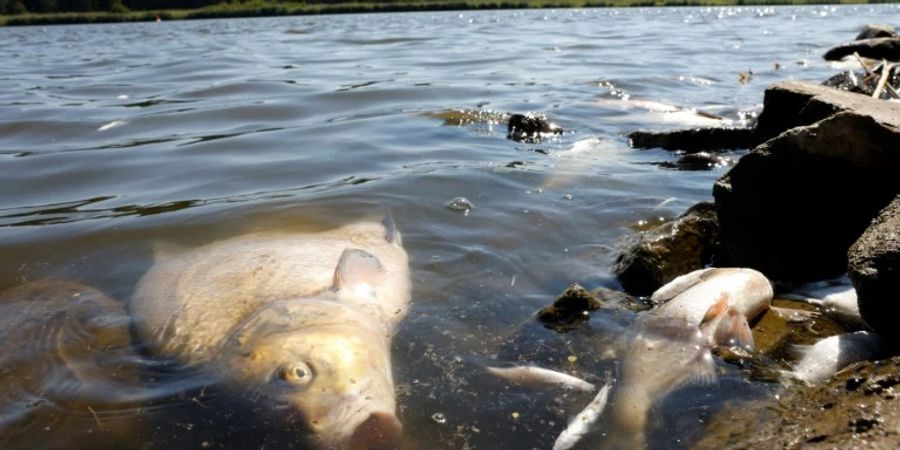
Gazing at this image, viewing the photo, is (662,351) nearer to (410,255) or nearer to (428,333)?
(428,333)

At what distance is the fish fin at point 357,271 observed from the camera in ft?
14.6

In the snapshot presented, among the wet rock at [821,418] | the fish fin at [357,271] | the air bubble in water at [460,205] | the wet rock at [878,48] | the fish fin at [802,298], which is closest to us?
the wet rock at [821,418]

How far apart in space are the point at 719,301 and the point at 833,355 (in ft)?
1.96

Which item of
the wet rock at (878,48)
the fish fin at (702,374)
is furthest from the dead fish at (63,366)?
the wet rock at (878,48)

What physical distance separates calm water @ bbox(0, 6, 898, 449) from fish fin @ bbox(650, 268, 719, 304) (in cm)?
58

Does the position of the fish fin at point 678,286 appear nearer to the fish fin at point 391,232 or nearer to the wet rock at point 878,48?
the fish fin at point 391,232

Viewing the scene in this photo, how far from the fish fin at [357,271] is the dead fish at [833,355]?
2374 millimetres

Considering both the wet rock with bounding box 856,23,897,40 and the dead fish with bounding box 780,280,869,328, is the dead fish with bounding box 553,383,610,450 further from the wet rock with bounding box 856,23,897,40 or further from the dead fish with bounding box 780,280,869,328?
the wet rock with bounding box 856,23,897,40

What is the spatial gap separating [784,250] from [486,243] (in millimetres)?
2006

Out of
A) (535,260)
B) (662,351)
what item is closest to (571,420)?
(662,351)

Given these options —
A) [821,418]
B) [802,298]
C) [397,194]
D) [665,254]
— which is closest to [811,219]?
[802,298]

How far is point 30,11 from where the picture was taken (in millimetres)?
89625

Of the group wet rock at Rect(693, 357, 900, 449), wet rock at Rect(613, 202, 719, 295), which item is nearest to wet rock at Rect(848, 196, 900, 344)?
wet rock at Rect(693, 357, 900, 449)

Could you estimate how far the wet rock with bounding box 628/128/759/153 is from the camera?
8.25m
